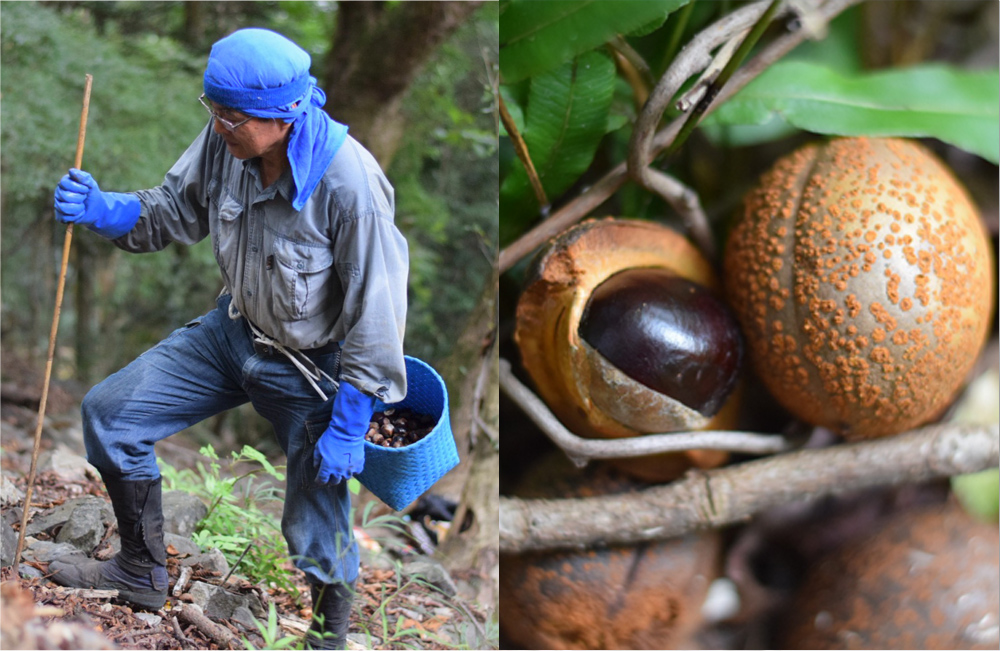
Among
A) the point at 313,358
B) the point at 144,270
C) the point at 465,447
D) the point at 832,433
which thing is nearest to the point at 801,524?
the point at 832,433

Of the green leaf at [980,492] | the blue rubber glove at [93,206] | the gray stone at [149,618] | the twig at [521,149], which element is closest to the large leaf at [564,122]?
the twig at [521,149]

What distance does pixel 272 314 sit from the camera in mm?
893

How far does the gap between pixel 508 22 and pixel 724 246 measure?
1.55 ft

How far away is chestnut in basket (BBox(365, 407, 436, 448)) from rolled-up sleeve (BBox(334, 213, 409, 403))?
7cm

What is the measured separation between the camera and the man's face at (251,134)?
0.81 metres

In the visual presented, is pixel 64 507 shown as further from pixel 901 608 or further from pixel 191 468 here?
pixel 901 608

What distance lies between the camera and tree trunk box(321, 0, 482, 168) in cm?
105

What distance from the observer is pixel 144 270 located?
1029 millimetres

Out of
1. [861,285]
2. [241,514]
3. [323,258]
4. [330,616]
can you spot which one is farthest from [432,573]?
[861,285]

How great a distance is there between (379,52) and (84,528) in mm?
734

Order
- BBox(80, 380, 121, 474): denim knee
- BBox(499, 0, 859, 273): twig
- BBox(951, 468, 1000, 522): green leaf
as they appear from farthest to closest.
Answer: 1. BBox(951, 468, 1000, 522): green leaf
2. BBox(499, 0, 859, 273): twig
3. BBox(80, 380, 121, 474): denim knee

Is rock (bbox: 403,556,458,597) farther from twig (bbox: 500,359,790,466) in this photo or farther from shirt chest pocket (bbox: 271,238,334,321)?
shirt chest pocket (bbox: 271,238,334,321)

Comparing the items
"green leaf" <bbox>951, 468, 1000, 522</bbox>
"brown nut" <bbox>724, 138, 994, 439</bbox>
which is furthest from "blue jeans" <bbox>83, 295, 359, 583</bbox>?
"green leaf" <bbox>951, 468, 1000, 522</bbox>

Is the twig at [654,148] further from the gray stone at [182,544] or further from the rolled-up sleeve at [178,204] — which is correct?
the gray stone at [182,544]
